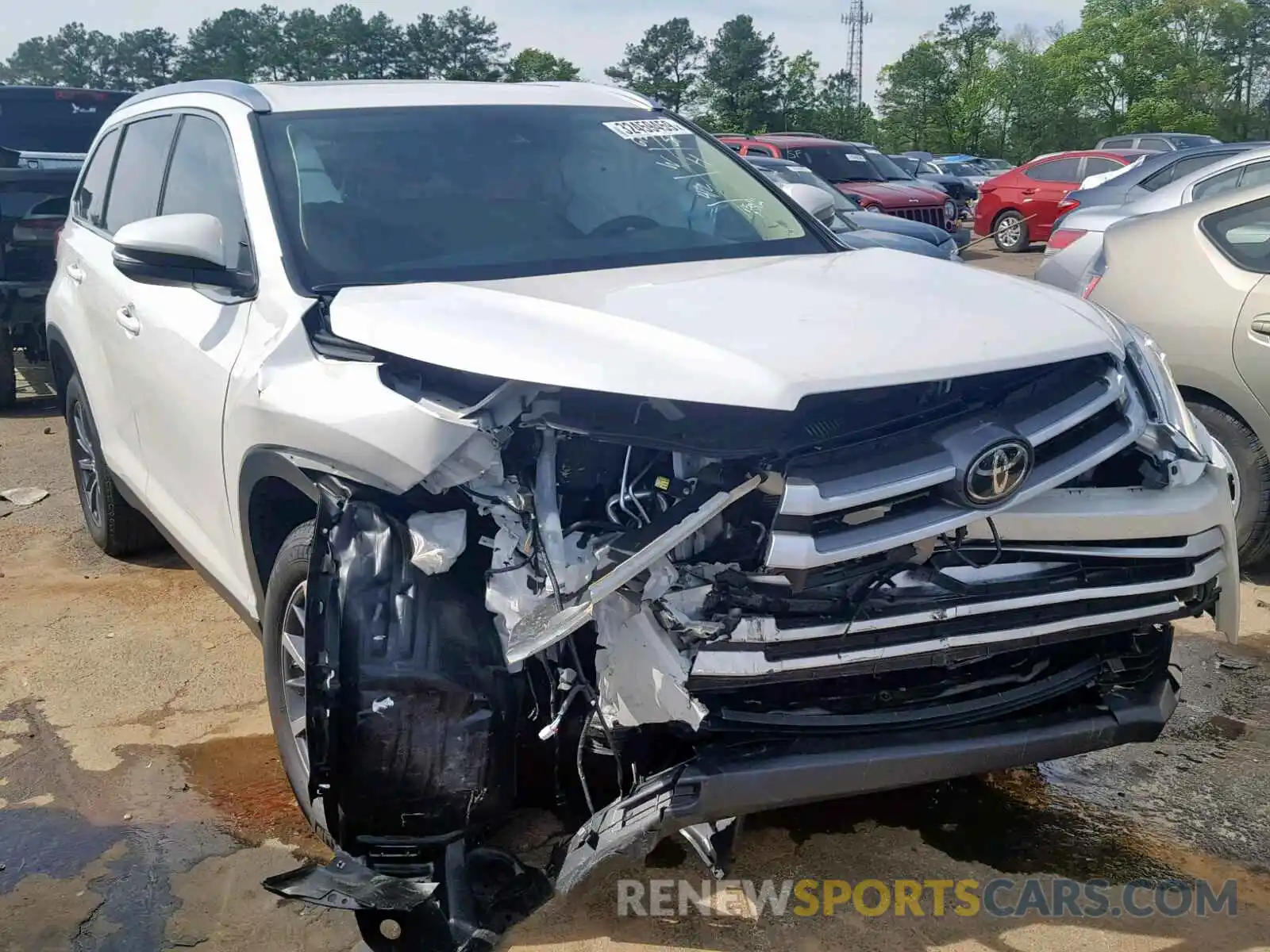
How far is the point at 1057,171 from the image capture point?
17.7m

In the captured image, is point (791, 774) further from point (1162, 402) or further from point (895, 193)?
point (895, 193)

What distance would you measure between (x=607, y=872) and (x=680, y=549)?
2.05 feet

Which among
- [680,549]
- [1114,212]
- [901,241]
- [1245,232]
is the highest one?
[1245,232]

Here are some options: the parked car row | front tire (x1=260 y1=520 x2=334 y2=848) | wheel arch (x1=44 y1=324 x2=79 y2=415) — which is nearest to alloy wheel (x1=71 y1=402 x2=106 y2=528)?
wheel arch (x1=44 y1=324 x2=79 y2=415)

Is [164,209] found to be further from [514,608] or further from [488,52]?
[488,52]

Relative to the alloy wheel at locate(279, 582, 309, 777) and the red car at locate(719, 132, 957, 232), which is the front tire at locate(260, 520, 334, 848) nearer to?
the alloy wheel at locate(279, 582, 309, 777)

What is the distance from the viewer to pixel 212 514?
10.9 ft

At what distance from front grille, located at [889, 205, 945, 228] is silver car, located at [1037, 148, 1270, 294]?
761 cm

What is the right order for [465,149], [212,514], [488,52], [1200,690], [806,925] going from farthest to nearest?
1. [488,52]
2. [1200,690]
3. [465,149]
4. [212,514]
5. [806,925]

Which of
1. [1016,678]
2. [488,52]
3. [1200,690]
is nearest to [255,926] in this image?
[1016,678]

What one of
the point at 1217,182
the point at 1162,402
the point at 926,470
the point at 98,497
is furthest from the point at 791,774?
the point at 1217,182

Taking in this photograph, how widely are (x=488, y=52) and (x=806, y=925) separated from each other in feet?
232

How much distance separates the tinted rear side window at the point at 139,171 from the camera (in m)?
4.05

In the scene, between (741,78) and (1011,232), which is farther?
(741,78)
